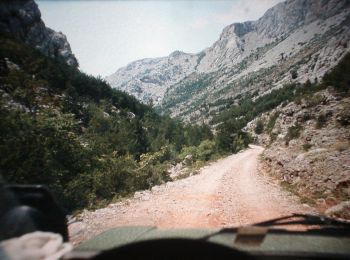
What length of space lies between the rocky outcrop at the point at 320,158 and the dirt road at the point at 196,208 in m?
0.85

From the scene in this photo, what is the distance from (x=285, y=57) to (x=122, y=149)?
548 ft

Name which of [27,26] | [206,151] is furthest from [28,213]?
[27,26]

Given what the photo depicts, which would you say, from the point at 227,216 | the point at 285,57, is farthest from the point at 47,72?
the point at 285,57

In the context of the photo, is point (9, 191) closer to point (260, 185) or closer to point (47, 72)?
point (260, 185)

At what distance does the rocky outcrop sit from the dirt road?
2.79ft

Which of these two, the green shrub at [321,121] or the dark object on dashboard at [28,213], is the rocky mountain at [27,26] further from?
the dark object on dashboard at [28,213]

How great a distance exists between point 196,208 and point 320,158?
6.24m

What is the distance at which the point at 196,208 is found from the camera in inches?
396

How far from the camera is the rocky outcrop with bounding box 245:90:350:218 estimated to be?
10.2 meters

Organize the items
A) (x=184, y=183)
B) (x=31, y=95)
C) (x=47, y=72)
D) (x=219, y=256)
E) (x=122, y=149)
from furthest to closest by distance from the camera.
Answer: (x=47, y=72), (x=122, y=149), (x=31, y=95), (x=184, y=183), (x=219, y=256)

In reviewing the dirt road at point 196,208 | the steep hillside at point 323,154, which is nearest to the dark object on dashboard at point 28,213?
the dirt road at point 196,208

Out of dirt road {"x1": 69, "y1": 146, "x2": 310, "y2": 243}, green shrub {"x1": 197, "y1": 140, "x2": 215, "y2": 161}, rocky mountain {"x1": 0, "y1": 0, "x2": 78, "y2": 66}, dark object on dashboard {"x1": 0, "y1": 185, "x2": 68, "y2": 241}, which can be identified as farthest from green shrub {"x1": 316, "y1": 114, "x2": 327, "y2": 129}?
rocky mountain {"x1": 0, "y1": 0, "x2": 78, "y2": 66}

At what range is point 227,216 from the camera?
910 cm

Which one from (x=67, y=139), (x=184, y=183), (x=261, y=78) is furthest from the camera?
(x=261, y=78)
